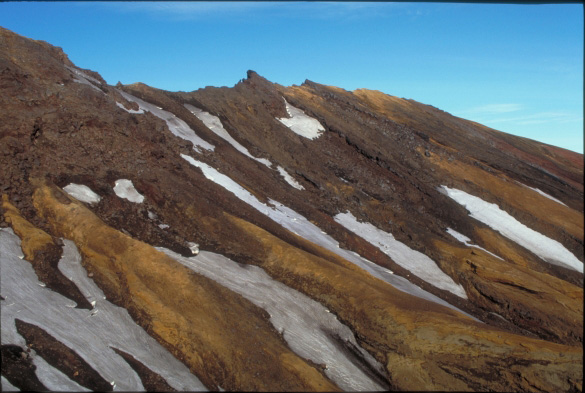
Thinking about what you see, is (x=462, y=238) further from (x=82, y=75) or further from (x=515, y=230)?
(x=82, y=75)

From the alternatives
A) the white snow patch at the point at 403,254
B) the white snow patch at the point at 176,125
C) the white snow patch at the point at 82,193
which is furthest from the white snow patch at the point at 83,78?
the white snow patch at the point at 403,254

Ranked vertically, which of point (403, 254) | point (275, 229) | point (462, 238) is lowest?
point (275, 229)

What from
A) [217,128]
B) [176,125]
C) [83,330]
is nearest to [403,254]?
[217,128]

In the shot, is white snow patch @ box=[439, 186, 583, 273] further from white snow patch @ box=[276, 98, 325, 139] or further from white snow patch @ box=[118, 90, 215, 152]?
white snow patch @ box=[118, 90, 215, 152]

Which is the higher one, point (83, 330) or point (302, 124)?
point (302, 124)

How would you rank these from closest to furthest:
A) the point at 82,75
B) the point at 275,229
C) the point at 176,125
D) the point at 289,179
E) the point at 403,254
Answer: the point at 275,229 < the point at 403,254 < the point at 82,75 < the point at 176,125 < the point at 289,179

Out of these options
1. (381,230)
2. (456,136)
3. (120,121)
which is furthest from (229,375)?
(456,136)

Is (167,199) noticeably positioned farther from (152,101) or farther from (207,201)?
(152,101)
